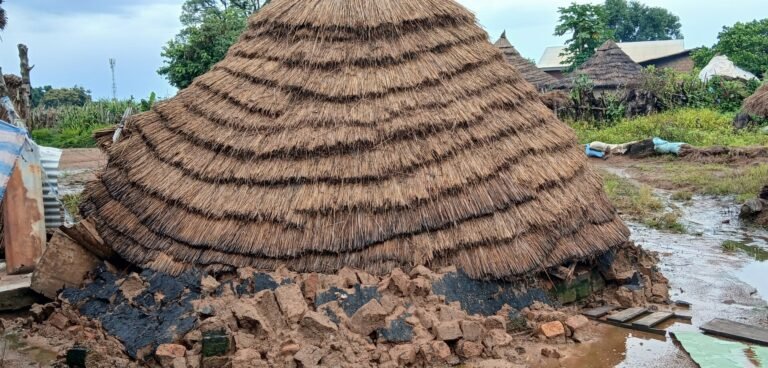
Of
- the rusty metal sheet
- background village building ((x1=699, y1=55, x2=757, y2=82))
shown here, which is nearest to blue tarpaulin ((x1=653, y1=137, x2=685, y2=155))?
background village building ((x1=699, y1=55, x2=757, y2=82))

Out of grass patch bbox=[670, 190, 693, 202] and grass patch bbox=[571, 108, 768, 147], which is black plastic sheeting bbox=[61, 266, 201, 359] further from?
grass patch bbox=[571, 108, 768, 147]

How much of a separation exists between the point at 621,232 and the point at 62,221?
6.61 metres

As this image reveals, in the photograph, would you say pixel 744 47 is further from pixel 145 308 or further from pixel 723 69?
pixel 145 308

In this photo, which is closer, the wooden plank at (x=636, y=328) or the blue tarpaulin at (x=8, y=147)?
the wooden plank at (x=636, y=328)

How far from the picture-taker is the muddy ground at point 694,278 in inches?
Result: 261

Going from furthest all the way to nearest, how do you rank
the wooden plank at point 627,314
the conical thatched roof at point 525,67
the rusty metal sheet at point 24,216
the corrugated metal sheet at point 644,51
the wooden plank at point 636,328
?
1. the corrugated metal sheet at point 644,51
2. the conical thatched roof at point 525,67
3. the rusty metal sheet at point 24,216
4. the wooden plank at point 627,314
5. the wooden plank at point 636,328

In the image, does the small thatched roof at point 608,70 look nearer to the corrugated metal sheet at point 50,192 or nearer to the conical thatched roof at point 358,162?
the conical thatched roof at point 358,162

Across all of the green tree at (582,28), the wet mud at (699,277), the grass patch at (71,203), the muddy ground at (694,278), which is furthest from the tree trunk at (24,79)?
the green tree at (582,28)

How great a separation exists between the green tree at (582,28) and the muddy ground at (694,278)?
903 inches

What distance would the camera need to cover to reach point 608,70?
29.6m

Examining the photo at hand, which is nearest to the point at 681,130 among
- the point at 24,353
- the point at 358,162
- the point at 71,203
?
the point at 358,162

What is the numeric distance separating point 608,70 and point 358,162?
2458cm

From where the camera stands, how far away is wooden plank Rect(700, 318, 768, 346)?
22.6ft

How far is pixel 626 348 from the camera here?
6828mm
